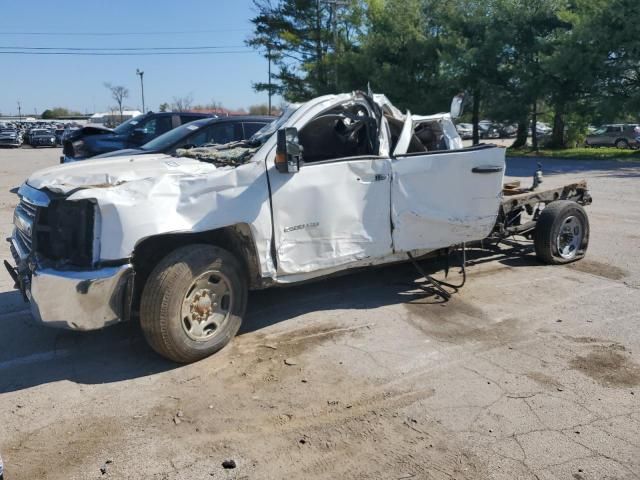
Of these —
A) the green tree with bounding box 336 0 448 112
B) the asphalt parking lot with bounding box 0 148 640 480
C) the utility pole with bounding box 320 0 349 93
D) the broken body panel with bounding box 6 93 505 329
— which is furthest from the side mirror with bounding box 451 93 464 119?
the utility pole with bounding box 320 0 349 93

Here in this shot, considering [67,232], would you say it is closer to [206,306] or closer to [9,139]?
[206,306]

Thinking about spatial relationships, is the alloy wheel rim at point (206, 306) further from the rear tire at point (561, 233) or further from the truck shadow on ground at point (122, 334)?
the rear tire at point (561, 233)

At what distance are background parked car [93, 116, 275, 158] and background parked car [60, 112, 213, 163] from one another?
2.00 m

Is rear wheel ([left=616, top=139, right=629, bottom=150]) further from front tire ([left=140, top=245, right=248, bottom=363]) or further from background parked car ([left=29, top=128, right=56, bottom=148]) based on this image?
background parked car ([left=29, top=128, right=56, bottom=148])

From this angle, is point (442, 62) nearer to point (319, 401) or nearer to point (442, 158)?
point (442, 158)

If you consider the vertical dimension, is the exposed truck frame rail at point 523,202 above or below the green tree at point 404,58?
below

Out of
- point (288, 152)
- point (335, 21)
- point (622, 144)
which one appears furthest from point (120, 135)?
point (622, 144)

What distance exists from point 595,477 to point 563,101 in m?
24.6

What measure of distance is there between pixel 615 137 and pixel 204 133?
3030 centimetres

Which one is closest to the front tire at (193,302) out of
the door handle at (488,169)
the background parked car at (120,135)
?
the door handle at (488,169)

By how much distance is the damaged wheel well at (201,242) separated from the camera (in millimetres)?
4414

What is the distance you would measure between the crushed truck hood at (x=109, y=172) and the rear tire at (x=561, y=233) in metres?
4.30

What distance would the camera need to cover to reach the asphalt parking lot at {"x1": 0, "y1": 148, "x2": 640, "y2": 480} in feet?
Answer: 10.6

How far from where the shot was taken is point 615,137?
108 ft
